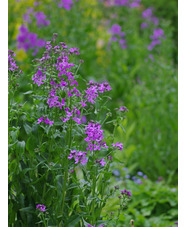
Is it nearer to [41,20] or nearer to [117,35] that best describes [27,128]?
[41,20]

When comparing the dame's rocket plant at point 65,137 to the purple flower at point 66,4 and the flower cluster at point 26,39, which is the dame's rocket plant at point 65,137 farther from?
the purple flower at point 66,4

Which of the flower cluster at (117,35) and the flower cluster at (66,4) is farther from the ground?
the flower cluster at (66,4)

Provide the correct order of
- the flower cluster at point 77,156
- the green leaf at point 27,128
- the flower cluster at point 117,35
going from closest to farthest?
the flower cluster at point 77,156
the green leaf at point 27,128
the flower cluster at point 117,35

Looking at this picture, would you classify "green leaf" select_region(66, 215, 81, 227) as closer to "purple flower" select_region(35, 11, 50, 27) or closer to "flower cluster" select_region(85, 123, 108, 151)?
"flower cluster" select_region(85, 123, 108, 151)

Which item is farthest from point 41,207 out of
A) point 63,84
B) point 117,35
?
point 117,35

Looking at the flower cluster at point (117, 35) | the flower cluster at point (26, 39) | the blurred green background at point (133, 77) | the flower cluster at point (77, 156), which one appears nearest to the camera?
the flower cluster at point (77, 156)

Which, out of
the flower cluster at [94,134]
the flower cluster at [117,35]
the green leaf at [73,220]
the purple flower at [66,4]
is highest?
the purple flower at [66,4]

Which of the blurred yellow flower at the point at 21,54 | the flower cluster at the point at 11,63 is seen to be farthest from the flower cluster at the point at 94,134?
the blurred yellow flower at the point at 21,54

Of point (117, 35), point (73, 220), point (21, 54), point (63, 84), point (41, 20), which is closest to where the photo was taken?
point (63, 84)

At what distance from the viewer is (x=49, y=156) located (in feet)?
5.72

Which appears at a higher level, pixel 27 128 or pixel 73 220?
pixel 27 128

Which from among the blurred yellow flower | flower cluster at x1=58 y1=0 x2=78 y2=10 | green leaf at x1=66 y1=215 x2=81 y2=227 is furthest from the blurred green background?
green leaf at x1=66 y1=215 x2=81 y2=227

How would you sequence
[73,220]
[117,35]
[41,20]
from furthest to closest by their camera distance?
[117,35], [41,20], [73,220]
